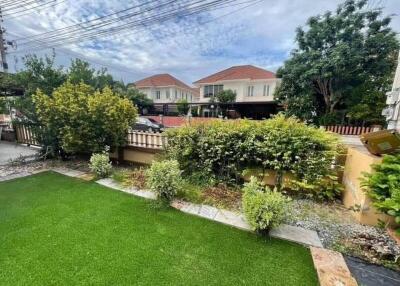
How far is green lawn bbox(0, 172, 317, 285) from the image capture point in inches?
81.8

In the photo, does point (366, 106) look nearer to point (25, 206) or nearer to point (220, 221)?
point (220, 221)

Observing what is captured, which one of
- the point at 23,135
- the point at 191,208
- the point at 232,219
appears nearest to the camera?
the point at 232,219

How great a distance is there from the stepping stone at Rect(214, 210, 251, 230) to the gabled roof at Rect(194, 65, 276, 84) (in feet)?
87.3

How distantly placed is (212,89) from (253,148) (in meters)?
26.1

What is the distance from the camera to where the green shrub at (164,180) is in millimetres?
3609

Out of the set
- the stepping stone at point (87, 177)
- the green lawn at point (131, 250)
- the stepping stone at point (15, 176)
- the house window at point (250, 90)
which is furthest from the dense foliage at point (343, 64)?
the house window at point (250, 90)

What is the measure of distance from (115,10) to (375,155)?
35.1 ft

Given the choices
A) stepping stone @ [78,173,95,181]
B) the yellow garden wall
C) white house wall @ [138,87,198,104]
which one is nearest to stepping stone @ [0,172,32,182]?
stepping stone @ [78,173,95,181]

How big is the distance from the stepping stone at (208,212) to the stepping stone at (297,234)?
2.98 ft

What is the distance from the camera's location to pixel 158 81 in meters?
35.2

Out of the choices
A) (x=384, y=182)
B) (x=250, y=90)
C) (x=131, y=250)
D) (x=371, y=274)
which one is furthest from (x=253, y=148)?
(x=250, y=90)

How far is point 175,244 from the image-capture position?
2.61 meters

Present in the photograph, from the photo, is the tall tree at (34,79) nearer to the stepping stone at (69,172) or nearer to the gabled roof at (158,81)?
the stepping stone at (69,172)

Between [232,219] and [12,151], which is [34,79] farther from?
[232,219]
